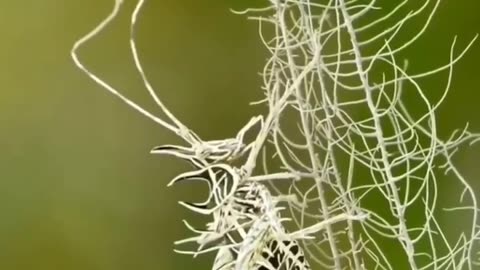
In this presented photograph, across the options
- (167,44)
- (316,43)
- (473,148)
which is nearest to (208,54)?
(167,44)

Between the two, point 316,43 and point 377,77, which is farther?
point 377,77

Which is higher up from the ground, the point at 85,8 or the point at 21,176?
the point at 85,8

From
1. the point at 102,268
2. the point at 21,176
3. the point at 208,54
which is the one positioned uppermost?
the point at 208,54

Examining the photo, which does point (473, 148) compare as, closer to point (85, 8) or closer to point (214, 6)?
point (214, 6)
